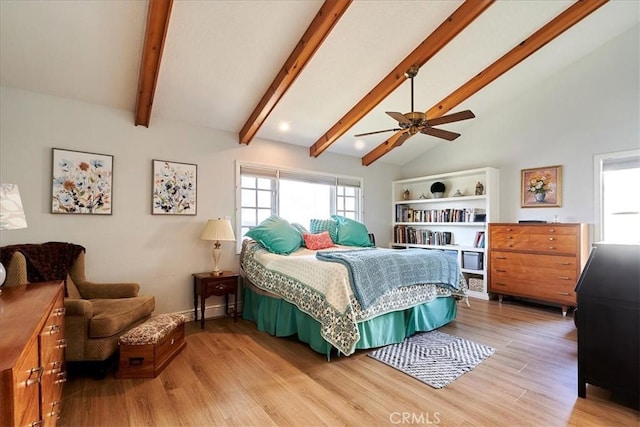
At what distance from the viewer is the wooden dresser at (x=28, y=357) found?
31.8 inches

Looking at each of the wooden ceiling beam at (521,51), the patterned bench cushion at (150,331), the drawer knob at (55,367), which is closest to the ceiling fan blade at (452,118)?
the wooden ceiling beam at (521,51)

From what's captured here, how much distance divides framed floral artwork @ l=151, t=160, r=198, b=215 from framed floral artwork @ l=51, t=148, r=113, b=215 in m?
0.43

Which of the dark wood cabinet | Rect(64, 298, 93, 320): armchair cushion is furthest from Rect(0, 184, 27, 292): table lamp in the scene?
the dark wood cabinet

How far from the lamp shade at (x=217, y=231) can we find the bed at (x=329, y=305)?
1.24 ft

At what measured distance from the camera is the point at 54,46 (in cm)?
249

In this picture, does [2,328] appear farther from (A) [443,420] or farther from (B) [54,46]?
(B) [54,46]

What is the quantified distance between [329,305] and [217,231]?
1.65 metres

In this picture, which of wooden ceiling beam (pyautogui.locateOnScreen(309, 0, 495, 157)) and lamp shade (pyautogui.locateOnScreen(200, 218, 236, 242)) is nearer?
wooden ceiling beam (pyautogui.locateOnScreen(309, 0, 495, 157))

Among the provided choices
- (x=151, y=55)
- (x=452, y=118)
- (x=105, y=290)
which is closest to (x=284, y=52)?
(x=151, y=55)

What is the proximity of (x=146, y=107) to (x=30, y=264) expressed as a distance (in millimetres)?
1737

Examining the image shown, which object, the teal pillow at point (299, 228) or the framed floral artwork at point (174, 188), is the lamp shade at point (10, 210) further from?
the teal pillow at point (299, 228)

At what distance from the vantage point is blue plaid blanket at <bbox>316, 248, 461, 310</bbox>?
2631mm

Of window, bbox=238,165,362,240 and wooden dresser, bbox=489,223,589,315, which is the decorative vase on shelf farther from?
window, bbox=238,165,362,240

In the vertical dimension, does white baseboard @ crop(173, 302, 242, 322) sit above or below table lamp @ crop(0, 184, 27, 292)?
below
